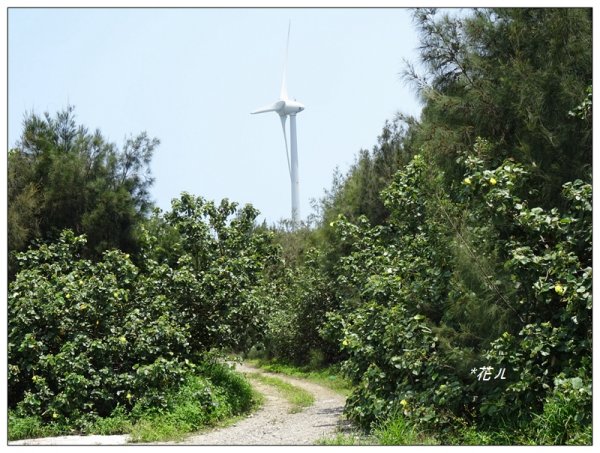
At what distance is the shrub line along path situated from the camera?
27.7ft

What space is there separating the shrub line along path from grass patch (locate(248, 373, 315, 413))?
0.15 meters

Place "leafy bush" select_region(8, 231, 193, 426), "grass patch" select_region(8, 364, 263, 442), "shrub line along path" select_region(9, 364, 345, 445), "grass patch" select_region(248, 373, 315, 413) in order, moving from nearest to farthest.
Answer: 1. "shrub line along path" select_region(9, 364, 345, 445)
2. "grass patch" select_region(8, 364, 263, 442)
3. "leafy bush" select_region(8, 231, 193, 426)
4. "grass patch" select_region(248, 373, 315, 413)

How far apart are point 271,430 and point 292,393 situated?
525 cm

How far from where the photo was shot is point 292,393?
571 inches

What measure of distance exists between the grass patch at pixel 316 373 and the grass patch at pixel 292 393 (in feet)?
2.48

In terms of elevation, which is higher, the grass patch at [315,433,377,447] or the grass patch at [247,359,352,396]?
the grass patch at [315,433,377,447]

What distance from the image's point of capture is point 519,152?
26.1 feet

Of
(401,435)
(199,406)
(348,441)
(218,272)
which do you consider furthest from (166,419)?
(401,435)

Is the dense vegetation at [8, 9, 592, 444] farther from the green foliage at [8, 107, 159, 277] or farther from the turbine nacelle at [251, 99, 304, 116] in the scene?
the turbine nacelle at [251, 99, 304, 116]

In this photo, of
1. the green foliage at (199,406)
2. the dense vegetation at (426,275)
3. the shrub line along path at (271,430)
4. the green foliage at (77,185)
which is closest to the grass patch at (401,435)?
the dense vegetation at (426,275)

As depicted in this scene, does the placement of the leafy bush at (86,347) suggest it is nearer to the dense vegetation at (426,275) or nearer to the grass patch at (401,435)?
the dense vegetation at (426,275)

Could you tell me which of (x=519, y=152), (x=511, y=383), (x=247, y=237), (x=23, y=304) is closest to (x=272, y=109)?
(x=247, y=237)

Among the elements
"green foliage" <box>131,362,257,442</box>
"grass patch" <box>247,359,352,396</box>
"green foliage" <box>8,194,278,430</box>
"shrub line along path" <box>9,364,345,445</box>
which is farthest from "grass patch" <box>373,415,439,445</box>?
"grass patch" <box>247,359,352,396</box>

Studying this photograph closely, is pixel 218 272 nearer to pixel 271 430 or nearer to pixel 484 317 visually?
pixel 271 430
